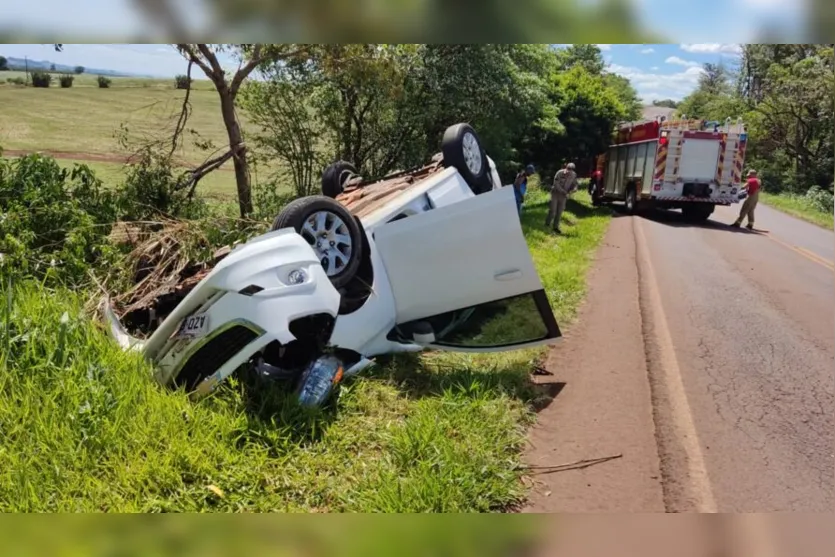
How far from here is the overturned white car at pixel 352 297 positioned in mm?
3590

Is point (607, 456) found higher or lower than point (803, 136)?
lower

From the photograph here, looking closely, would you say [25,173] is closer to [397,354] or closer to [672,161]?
[397,354]

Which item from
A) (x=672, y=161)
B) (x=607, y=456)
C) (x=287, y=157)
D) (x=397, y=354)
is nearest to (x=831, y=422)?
(x=607, y=456)

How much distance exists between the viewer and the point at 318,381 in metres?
3.76

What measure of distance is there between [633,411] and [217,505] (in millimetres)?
2677

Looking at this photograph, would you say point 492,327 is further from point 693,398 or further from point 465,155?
point 465,155

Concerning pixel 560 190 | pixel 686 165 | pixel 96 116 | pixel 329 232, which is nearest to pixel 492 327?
pixel 329 232

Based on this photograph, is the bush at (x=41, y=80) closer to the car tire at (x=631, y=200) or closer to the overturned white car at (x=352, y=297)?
the overturned white car at (x=352, y=297)

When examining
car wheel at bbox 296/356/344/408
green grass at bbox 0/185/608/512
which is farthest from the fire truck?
car wheel at bbox 296/356/344/408

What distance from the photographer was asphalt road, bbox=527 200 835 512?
11.0ft

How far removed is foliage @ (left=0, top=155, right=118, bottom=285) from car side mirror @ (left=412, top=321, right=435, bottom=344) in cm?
239

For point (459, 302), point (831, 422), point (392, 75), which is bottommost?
point (831, 422)

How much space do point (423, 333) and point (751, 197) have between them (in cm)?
1072

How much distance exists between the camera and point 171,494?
9.62 ft
